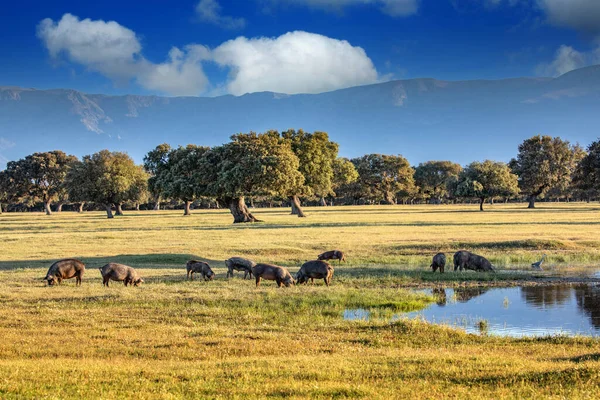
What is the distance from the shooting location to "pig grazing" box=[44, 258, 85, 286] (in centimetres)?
2467

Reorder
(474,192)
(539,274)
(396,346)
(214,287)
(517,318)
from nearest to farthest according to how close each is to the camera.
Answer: (396,346) < (517,318) < (214,287) < (539,274) < (474,192)

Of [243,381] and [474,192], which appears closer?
[243,381]

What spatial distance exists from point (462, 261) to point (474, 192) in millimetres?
83191

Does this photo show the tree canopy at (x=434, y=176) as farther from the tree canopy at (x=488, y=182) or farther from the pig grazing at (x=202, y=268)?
the pig grazing at (x=202, y=268)

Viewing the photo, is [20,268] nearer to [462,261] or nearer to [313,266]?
[313,266]

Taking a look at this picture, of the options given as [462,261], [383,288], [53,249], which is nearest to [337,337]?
[383,288]

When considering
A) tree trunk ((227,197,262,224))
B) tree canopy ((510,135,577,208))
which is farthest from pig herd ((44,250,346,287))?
tree canopy ((510,135,577,208))

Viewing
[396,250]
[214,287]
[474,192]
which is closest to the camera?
[214,287]

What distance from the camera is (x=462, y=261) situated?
98.4 ft

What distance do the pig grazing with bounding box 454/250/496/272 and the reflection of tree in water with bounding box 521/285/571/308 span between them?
425 cm

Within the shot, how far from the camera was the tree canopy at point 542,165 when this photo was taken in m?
115

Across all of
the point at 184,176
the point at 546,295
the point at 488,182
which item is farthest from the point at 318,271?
the point at 488,182

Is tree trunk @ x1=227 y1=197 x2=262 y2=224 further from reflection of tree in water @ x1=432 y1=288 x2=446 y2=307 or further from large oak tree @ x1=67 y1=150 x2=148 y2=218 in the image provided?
reflection of tree in water @ x1=432 y1=288 x2=446 y2=307

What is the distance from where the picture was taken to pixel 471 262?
29891 millimetres
